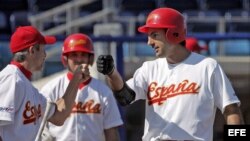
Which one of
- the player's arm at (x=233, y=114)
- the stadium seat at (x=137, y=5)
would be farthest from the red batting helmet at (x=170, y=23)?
the stadium seat at (x=137, y=5)

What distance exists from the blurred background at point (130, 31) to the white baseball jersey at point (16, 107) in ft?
8.56

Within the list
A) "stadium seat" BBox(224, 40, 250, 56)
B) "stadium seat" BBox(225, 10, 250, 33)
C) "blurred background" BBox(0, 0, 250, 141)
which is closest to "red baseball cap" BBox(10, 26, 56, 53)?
"blurred background" BBox(0, 0, 250, 141)

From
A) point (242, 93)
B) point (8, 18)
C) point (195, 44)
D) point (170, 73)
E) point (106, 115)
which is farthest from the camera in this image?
point (8, 18)

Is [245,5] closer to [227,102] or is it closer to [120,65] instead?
[120,65]

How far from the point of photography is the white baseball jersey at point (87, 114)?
20.2ft

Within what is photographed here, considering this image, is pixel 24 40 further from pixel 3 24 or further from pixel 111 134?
pixel 3 24

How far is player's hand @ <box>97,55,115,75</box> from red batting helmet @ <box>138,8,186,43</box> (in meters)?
0.35

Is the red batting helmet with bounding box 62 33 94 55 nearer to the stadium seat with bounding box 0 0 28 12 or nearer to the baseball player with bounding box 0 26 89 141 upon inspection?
the baseball player with bounding box 0 26 89 141

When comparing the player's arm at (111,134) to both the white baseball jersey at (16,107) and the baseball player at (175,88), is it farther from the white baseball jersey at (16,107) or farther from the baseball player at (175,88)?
the white baseball jersey at (16,107)

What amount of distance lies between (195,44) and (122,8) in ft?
19.2

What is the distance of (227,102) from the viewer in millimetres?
4832

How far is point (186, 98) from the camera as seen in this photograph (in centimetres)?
495

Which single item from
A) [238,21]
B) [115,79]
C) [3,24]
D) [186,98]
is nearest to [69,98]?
[115,79]

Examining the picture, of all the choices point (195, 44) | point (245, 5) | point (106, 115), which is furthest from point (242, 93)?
point (245, 5)
